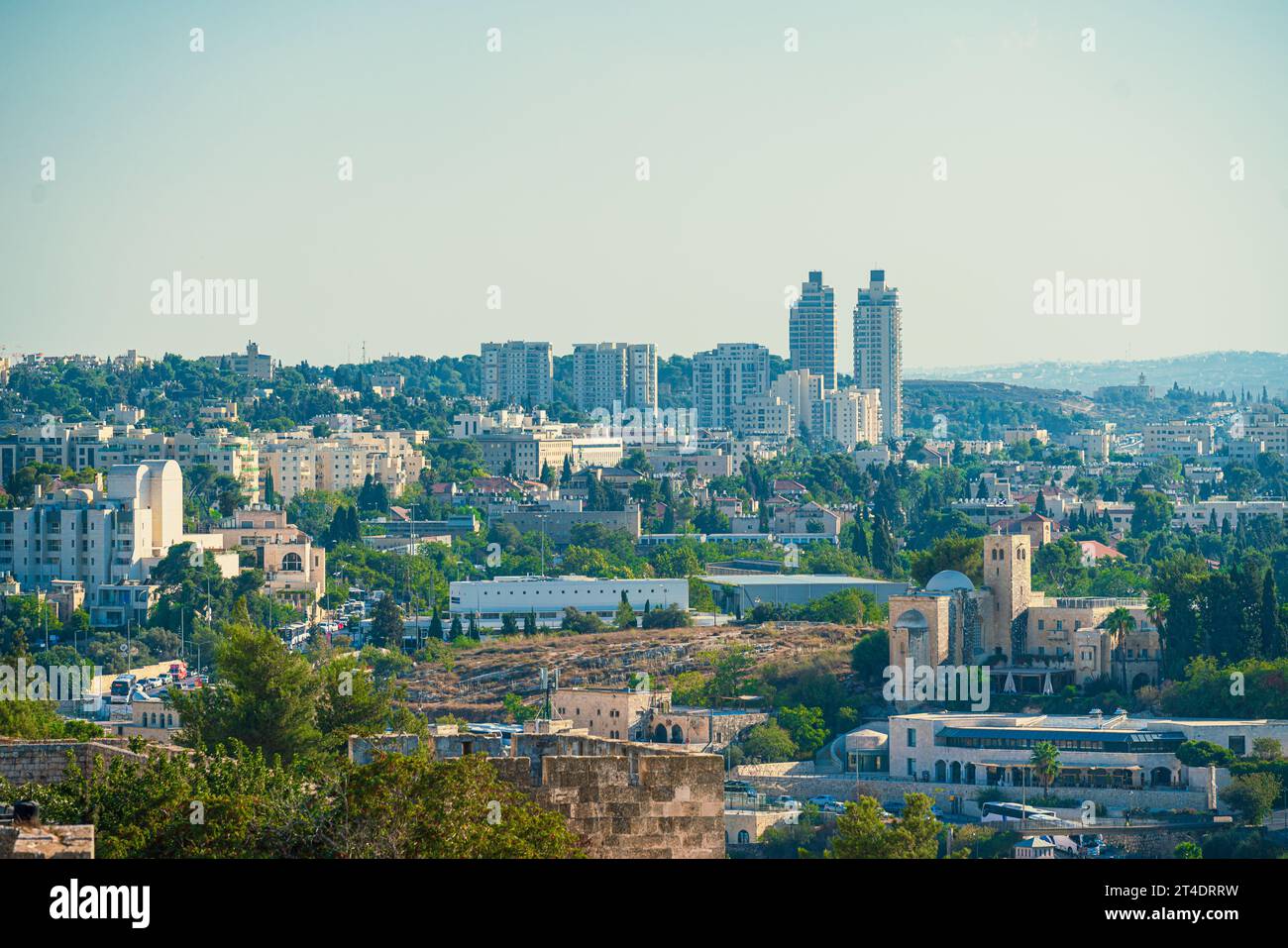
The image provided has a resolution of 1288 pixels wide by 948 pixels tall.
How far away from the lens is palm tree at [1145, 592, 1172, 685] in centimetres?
6862

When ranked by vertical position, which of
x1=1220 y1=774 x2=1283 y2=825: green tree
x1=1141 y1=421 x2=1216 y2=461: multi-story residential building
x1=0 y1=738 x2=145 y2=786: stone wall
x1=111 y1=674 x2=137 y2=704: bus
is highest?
x1=1141 y1=421 x2=1216 y2=461: multi-story residential building

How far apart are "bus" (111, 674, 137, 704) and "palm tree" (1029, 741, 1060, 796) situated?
2051cm

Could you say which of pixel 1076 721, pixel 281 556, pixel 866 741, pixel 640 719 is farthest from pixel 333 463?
pixel 1076 721

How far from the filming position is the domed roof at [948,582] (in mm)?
70062

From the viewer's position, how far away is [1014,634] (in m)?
70.8

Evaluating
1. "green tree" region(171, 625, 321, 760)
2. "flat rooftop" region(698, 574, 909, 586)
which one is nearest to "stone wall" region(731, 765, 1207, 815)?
"green tree" region(171, 625, 321, 760)

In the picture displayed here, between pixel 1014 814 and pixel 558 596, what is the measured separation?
3908 centimetres

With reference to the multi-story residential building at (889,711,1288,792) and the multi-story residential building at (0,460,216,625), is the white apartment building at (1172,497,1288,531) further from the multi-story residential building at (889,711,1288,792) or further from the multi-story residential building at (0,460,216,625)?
the multi-story residential building at (889,711,1288,792)

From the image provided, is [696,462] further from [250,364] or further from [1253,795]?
[1253,795]

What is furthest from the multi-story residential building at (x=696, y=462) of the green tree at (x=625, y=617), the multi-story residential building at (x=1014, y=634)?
the multi-story residential building at (x=1014, y=634)
